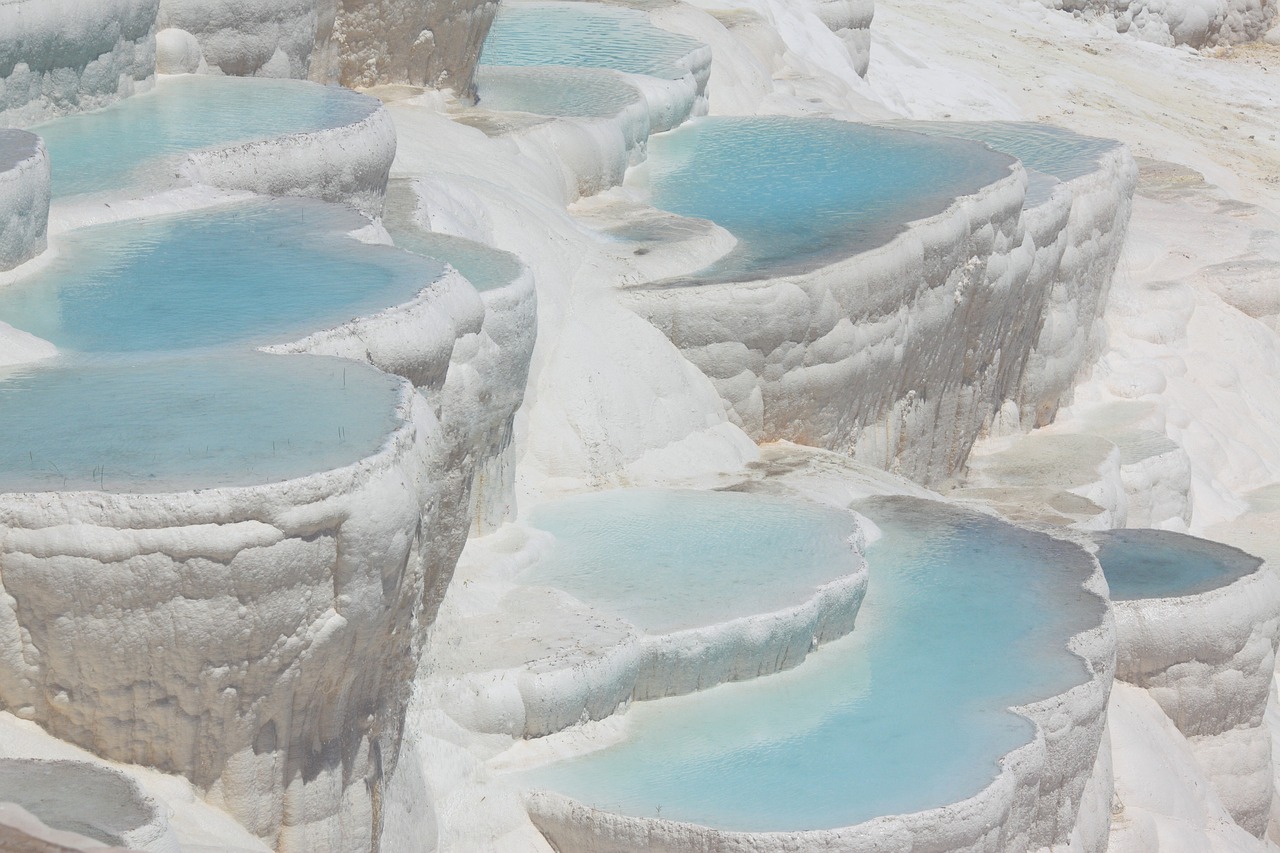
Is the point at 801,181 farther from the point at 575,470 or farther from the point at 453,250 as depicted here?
the point at 453,250

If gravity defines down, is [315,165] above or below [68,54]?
below

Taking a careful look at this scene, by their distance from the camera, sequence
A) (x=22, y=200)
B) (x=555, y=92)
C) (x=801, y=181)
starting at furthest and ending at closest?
(x=555, y=92) < (x=801, y=181) < (x=22, y=200)

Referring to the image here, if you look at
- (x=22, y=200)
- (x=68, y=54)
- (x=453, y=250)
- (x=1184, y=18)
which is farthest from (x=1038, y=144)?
(x=1184, y=18)

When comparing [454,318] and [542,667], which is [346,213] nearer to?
[454,318]

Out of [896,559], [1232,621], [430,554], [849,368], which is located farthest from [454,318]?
[1232,621]

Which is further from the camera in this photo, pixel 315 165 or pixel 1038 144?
pixel 1038 144

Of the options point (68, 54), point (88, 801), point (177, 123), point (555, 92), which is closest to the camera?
point (88, 801)

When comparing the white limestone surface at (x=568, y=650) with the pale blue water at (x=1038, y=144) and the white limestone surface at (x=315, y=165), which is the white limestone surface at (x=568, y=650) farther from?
the pale blue water at (x=1038, y=144)
